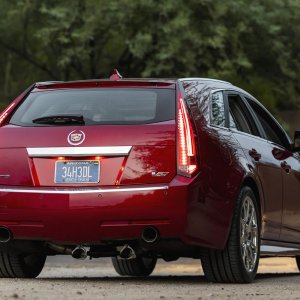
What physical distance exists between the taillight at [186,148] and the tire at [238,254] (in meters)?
0.69

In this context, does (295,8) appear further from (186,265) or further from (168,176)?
(168,176)

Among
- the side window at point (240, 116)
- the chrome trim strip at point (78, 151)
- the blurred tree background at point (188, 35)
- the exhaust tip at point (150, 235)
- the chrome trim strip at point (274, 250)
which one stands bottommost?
the blurred tree background at point (188, 35)

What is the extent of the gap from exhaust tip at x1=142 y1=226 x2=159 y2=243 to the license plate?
531mm

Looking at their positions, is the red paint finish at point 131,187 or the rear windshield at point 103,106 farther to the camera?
the rear windshield at point 103,106

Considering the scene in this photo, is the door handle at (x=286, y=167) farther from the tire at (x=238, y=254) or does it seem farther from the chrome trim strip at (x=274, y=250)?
the tire at (x=238, y=254)

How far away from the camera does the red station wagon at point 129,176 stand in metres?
9.04

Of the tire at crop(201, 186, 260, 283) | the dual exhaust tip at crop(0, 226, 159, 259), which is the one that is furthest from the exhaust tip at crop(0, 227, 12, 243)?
the tire at crop(201, 186, 260, 283)

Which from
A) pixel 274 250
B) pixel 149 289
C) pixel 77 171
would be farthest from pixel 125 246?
pixel 274 250

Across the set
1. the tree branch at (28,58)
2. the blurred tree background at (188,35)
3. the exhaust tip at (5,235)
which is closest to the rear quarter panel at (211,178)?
the exhaust tip at (5,235)

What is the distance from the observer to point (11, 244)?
9.46 metres

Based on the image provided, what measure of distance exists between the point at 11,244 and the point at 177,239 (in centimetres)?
132

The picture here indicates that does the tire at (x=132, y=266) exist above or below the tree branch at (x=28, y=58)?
above

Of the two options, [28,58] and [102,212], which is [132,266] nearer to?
[102,212]

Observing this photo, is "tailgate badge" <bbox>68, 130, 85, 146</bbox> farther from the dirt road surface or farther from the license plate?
the dirt road surface
